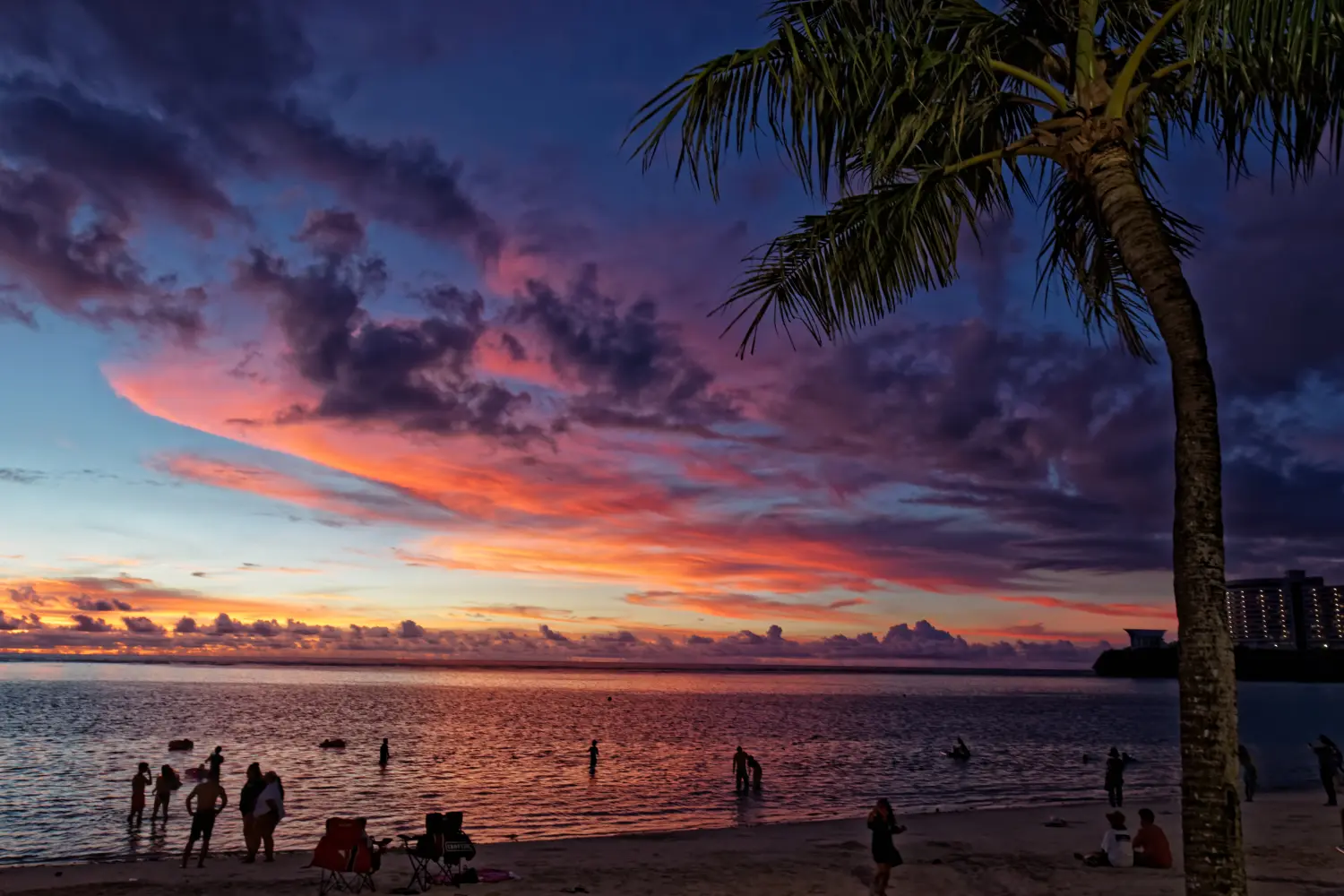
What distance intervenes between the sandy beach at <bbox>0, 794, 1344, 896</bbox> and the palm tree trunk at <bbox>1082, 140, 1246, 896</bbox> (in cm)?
1208

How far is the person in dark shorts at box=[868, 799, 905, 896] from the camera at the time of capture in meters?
14.5

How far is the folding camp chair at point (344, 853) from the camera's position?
15.7 meters

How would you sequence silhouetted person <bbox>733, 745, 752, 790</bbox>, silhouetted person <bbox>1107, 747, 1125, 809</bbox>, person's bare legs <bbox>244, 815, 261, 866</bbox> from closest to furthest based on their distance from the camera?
1. person's bare legs <bbox>244, 815, 261, 866</bbox>
2. silhouetted person <bbox>1107, 747, 1125, 809</bbox>
3. silhouetted person <bbox>733, 745, 752, 790</bbox>

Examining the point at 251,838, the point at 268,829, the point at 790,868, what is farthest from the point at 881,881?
the point at 251,838

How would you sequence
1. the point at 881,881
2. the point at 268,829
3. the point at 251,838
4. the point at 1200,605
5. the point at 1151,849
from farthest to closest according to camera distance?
the point at 251,838
the point at 268,829
the point at 1151,849
the point at 881,881
the point at 1200,605

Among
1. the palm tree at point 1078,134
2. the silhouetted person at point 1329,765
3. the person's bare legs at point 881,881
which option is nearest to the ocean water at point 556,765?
the silhouetted person at point 1329,765

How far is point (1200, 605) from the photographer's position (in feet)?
18.6

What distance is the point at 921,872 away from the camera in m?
17.9

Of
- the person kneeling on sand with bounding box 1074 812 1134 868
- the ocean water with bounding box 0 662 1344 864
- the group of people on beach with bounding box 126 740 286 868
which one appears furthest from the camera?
the ocean water with bounding box 0 662 1344 864

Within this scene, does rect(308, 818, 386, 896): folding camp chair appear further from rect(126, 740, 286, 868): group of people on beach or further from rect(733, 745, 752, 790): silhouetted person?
rect(733, 745, 752, 790): silhouetted person

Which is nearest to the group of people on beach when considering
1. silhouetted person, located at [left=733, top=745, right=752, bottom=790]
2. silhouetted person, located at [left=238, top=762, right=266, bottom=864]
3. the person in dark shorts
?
silhouetted person, located at [left=238, top=762, right=266, bottom=864]

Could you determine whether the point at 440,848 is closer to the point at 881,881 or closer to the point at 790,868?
the point at 790,868

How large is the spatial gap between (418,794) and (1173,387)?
3852 cm

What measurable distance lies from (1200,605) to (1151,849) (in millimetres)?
16072
